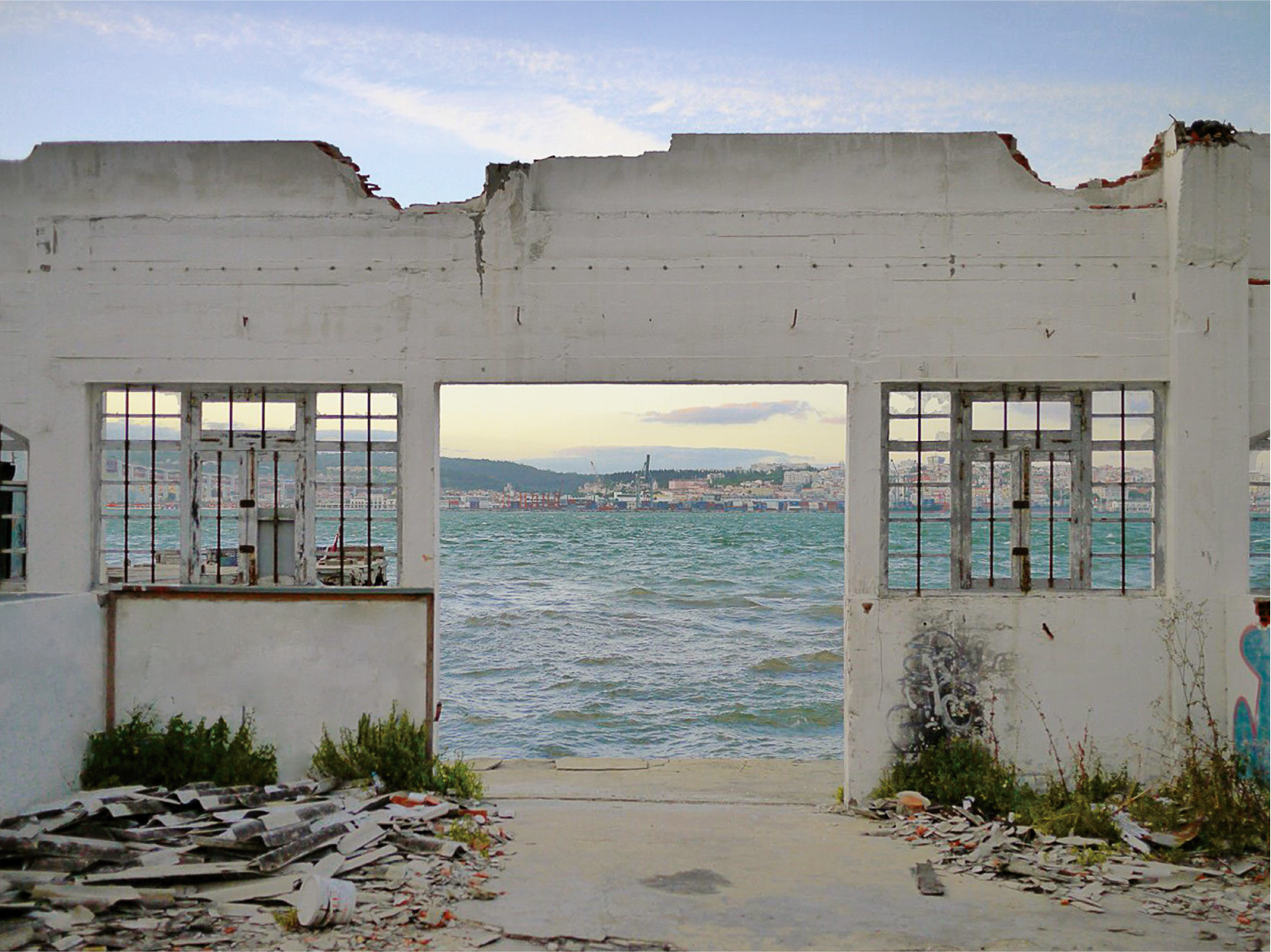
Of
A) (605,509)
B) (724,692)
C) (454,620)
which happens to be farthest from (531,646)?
(605,509)

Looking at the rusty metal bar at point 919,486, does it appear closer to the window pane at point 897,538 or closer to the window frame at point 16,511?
the window pane at point 897,538

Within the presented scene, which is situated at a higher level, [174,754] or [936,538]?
[936,538]

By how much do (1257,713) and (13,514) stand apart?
9481 millimetres

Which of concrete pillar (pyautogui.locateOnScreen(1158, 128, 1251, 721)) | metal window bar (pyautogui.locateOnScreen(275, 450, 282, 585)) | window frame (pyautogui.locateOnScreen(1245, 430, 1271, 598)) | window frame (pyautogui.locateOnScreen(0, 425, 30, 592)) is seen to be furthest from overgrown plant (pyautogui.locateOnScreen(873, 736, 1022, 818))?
window frame (pyautogui.locateOnScreen(0, 425, 30, 592))

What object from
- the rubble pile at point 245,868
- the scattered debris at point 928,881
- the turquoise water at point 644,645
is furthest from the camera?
the turquoise water at point 644,645

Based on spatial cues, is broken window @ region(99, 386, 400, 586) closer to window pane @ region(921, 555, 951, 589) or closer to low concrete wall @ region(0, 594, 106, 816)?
low concrete wall @ region(0, 594, 106, 816)

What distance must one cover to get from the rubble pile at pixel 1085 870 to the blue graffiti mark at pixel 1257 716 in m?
0.94

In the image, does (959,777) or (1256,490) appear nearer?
(959,777)

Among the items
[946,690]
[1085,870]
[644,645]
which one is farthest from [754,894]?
[644,645]

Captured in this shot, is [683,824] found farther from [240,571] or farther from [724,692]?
[724,692]

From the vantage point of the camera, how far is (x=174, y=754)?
8.48 metres

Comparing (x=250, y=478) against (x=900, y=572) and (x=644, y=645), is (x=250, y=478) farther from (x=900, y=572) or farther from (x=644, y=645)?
(x=644, y=645)

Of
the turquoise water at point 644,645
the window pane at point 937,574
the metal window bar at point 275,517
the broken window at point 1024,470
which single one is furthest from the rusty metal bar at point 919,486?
the window pane at point 937,574

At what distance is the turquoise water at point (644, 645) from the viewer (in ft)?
63.3
